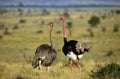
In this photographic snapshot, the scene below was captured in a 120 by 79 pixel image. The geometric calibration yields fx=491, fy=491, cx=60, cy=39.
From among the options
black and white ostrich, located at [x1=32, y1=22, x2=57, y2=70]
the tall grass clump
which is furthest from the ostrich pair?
the tall grass clump

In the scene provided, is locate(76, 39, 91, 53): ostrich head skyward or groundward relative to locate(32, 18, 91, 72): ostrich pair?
skyward

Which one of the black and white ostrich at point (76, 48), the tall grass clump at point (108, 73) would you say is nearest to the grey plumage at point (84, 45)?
the black and white ostrich at point (76, 48)

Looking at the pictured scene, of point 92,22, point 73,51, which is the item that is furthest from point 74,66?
point 92,22

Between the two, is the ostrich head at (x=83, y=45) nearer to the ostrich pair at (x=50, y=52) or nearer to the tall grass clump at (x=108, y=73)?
the ostrich pair at (x=50, y=52)

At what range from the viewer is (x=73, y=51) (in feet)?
45.6

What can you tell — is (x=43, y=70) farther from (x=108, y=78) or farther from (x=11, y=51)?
(x=11, y=51)

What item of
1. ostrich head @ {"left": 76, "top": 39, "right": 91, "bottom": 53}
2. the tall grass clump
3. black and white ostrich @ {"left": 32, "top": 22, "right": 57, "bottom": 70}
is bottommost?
the tall grass clump

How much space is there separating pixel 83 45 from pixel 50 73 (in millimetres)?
1855

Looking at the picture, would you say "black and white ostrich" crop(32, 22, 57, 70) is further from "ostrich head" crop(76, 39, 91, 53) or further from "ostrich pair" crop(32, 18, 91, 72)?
"ostrich head" crop(76, 39, 91, 53)

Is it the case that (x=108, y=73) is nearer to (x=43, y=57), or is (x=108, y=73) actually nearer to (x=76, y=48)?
(x=76, y=48)

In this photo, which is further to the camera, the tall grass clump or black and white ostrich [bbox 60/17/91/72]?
black and white ostrich [bbox 60/17/91/72]

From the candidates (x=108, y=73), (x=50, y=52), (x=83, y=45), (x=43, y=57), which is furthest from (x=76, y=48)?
(x=108, y=73)

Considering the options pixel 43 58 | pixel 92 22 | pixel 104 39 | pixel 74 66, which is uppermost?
pixel 43 58

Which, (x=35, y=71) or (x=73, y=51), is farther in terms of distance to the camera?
(x=35, y=71)
